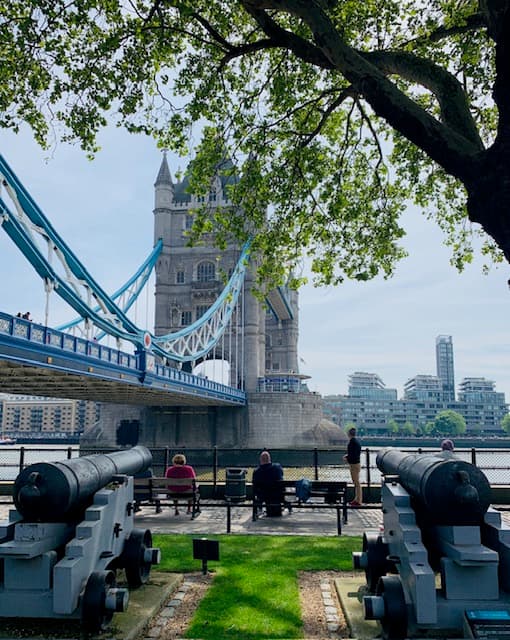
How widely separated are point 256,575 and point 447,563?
242cm

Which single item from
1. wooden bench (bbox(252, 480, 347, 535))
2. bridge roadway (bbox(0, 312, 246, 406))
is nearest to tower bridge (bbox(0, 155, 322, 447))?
→ bridge roadway (bbox(0, 312, 246, 406))

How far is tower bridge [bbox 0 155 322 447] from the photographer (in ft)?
65.1

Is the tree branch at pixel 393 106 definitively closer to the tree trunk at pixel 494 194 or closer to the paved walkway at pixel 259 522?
the tree trunk at pixel 494 194

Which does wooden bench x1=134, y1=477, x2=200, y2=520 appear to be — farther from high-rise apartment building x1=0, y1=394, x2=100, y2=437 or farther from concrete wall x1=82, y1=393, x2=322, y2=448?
high-rise apartment building x1=0, y1=394, x2=100, y2=437

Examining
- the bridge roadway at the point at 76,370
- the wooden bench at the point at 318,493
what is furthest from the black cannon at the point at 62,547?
the bridge roadway at the point at 76,370

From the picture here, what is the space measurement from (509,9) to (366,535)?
4429mm

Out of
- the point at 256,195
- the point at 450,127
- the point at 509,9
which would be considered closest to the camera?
the point at 509,9

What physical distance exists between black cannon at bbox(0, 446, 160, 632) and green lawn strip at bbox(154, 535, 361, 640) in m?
0.75

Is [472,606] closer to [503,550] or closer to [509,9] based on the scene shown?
[503,550]

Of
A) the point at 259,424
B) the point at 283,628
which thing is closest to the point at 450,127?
the point at 283,628

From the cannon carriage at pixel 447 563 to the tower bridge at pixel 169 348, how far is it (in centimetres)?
766

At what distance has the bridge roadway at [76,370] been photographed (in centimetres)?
1717

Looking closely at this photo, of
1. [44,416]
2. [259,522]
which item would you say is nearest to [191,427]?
[259,522]

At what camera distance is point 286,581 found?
561 cm
